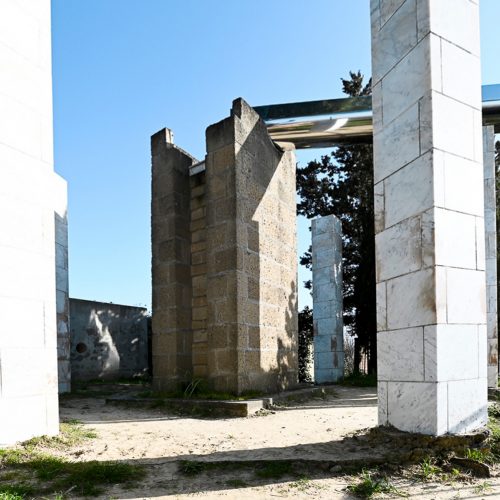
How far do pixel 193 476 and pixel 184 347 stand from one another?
16.4ft

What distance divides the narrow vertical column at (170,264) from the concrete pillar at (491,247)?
6.22 metres

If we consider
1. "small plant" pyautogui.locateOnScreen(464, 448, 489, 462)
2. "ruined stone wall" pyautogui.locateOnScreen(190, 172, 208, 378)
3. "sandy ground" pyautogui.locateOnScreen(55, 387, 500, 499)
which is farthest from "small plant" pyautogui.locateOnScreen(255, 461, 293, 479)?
"ruined stone wall" pyautogui.locateOnScreen(190, 172, 208, 378)

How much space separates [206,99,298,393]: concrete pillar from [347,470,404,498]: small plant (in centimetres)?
423

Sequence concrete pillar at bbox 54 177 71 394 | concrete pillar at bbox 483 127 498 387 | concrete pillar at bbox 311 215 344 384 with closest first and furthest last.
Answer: concrete pillar at bbox 483 127 498 387 → concrete pillar at bbox 54 177 71 394 → concrete pillar at bbox 311 215 344 384

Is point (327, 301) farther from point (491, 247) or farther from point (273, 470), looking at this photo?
point (273, 470)

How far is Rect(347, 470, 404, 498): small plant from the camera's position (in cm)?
323

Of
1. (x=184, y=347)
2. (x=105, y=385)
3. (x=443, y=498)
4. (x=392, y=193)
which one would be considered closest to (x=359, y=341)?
(x=105, y=385)

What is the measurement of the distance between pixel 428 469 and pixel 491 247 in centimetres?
775

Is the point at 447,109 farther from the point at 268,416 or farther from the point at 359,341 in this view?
the point at 359,341

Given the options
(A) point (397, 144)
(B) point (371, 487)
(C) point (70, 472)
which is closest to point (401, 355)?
(B) point (371, 487)

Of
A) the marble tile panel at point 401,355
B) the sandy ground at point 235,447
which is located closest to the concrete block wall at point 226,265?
the sandy ground at point 235,447

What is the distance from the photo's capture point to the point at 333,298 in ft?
45.8

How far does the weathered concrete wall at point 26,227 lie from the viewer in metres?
4.60

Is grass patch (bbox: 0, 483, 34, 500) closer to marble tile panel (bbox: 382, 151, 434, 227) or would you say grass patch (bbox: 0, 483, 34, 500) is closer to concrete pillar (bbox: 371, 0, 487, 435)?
concrete pillar (bbox: 371, 0, 487, 435)
